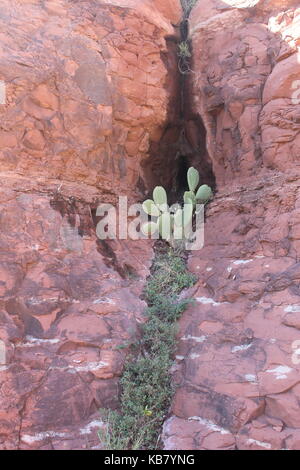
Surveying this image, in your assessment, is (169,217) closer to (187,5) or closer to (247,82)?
(247,82)

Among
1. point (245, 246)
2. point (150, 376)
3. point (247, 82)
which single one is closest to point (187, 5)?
point (247, 82)

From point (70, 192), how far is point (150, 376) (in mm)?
2243

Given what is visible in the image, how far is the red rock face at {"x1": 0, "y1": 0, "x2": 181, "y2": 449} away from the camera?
141 inches

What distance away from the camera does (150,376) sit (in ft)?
12.3

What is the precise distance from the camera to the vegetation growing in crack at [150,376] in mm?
3395

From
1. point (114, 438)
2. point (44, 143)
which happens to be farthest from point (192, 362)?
point (44, 143)

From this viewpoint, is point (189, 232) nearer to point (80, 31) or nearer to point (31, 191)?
point (31, 191)

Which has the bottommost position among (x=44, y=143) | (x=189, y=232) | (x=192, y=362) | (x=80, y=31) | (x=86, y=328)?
(x=192, y=362)

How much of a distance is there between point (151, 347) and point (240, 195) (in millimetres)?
2142

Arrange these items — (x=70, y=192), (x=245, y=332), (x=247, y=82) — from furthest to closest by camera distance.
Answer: (x=247, y=82)
(x=70, y=192)
(x=245, y=332)

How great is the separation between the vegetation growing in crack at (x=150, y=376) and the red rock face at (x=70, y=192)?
0.12 meters

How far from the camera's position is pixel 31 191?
467 cm

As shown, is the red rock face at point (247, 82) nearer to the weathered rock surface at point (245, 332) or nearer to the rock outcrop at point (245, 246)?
the rock outcrop at point (245, 246)

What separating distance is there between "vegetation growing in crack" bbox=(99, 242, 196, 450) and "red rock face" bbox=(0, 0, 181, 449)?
0.12 meters
